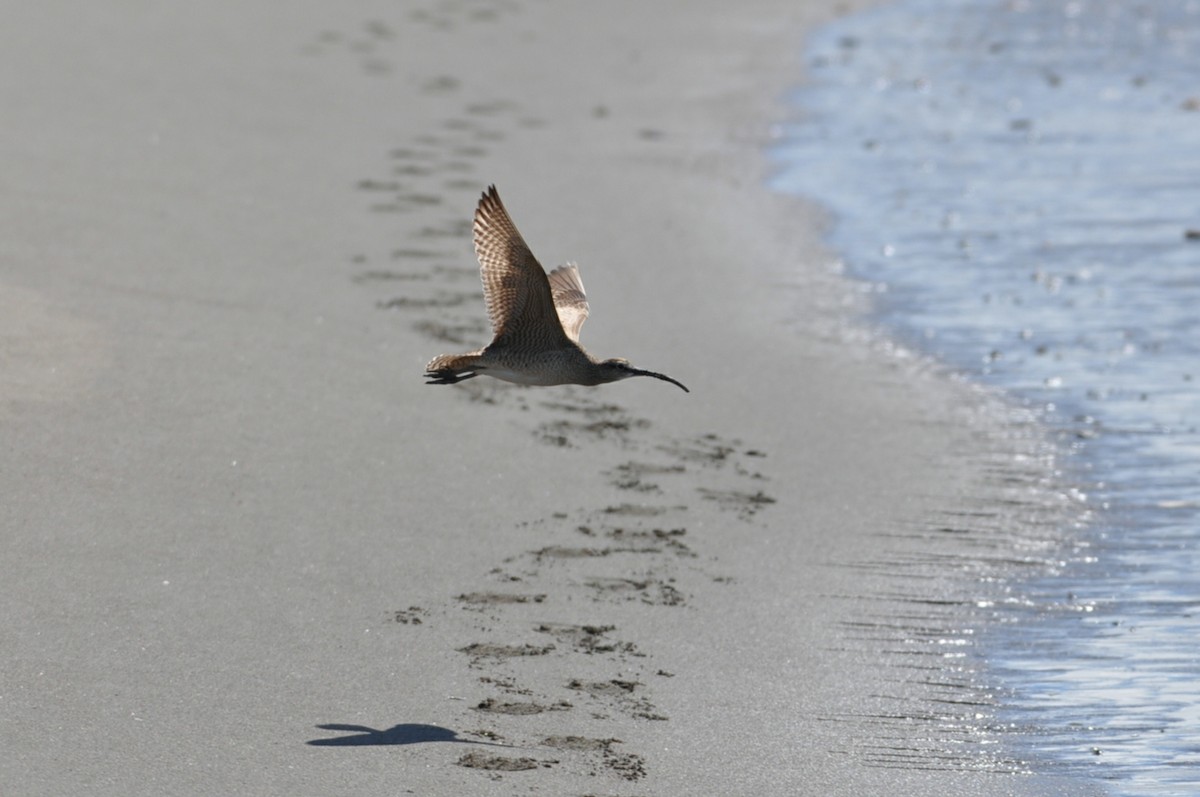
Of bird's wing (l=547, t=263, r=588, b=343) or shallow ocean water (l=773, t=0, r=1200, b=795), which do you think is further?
bird's wing (l=547, t=263, r=588, b=343)

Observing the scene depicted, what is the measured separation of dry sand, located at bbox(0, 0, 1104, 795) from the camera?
4938 mm

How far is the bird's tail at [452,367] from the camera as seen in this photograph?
5.99m

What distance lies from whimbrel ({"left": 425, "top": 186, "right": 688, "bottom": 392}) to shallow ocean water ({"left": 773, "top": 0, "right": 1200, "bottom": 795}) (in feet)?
5.30

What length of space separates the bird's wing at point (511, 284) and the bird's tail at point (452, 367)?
119 mm

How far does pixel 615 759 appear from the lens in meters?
4.87

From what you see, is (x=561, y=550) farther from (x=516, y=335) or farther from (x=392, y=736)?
(x=392, y=736)

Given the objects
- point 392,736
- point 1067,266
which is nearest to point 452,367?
point 392,736

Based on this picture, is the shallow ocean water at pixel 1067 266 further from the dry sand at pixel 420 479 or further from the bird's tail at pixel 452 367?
the bird's tail at pixel 452 367

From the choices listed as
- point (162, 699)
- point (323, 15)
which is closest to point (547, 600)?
point (162, 699)

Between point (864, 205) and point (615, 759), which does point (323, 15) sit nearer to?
point (864, 205)

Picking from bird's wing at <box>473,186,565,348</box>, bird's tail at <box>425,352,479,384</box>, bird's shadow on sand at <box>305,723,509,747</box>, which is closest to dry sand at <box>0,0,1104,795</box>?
bird's shadow on sand at <box>305,723,509,747</box>

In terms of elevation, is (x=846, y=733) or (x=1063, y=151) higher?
(x=1063, y=151)

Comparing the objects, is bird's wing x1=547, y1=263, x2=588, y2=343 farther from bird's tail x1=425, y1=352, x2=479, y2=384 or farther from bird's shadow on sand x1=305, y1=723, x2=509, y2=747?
bird's shadow on sand x1=305, y1=723, x2=509, y2=747

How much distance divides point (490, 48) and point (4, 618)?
354 inches
